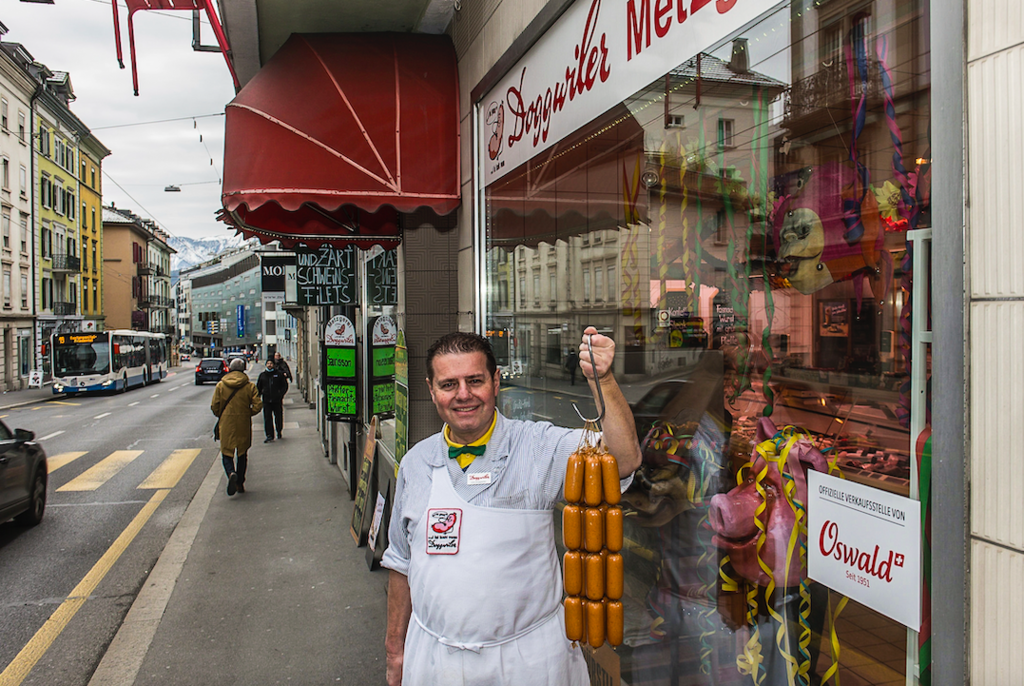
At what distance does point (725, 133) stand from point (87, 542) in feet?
26.8

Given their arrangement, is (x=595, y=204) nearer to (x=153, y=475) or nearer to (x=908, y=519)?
(x=908, y=519)

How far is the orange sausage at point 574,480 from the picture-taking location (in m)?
2.11

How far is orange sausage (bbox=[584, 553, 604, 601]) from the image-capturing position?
2125 mm

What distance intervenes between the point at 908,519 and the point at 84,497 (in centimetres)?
1122

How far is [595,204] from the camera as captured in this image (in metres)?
3.74

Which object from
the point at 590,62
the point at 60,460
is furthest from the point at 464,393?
the point at 60,460

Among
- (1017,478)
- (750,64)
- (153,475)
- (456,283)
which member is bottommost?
(153,475)

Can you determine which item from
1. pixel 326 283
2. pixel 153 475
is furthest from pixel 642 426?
pixel 153 475

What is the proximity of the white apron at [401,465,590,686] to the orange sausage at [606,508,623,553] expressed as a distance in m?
0.32

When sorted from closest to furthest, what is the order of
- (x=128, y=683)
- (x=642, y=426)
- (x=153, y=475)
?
(x=642, y=426) < (x=128, y=683) < (x=153, y=475)

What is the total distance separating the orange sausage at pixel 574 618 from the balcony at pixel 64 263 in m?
49.4

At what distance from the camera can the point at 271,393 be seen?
15758 millimetres

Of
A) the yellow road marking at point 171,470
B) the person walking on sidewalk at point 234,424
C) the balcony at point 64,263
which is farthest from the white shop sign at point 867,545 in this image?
the balcony at point 64,263

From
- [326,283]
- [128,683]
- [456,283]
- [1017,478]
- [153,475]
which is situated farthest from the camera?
[153,475]
